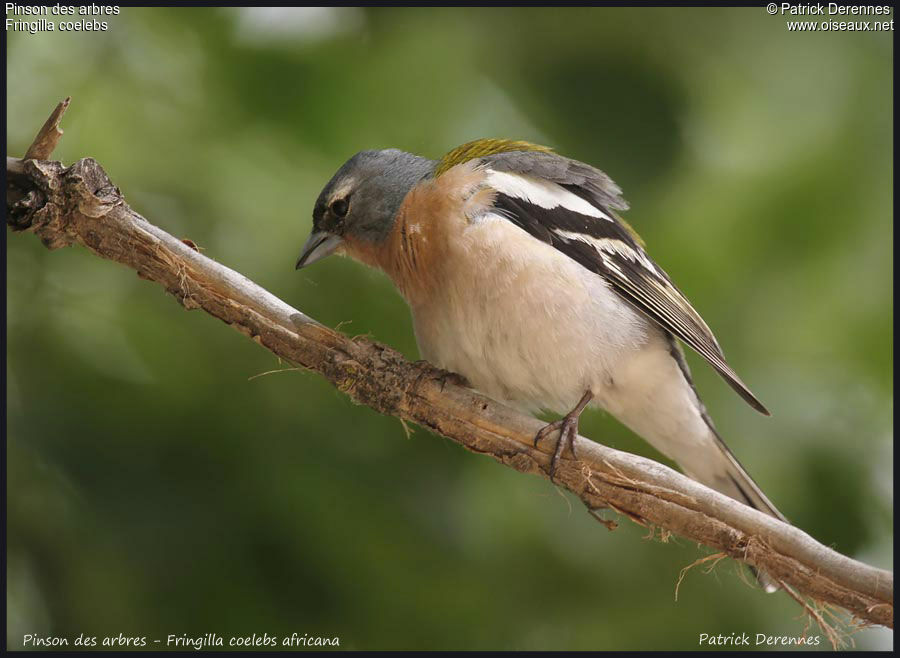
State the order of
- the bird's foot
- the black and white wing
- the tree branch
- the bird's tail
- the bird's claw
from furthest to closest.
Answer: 1. the bird's tail
2. the black and white wing
3. the bird's foot
4. the bird's claw
5. the tree branch

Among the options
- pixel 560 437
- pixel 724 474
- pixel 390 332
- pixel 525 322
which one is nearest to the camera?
pixel 560 437

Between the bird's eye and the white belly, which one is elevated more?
the bird's eye

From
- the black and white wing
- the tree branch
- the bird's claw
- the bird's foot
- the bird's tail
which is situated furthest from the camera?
the bird's tail

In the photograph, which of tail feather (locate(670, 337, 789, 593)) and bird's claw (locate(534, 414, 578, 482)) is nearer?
bird's claw (locate(534, 414, 578, 482))

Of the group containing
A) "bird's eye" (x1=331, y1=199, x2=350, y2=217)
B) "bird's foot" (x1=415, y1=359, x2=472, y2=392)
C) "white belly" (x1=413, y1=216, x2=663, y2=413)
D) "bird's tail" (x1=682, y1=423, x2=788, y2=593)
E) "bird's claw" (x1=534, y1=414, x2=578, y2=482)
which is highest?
"bird's eye" (x1=331, y1=199, x2=350, y2=217)

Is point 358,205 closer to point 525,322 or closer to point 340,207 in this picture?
point 340,207

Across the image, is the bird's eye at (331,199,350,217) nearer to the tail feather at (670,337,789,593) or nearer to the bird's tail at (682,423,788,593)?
the tail feather at (670,337,789,593)

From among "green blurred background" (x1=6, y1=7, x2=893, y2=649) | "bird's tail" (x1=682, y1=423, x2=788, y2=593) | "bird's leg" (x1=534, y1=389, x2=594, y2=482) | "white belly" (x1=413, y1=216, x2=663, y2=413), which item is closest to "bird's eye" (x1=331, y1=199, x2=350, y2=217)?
"green blurred background" (x1=6, y1=7, x2=893, y2=649)

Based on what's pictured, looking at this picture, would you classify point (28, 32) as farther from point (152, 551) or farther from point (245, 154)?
point (152, 551)

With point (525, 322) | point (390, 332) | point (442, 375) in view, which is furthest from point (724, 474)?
point (390, 332)
